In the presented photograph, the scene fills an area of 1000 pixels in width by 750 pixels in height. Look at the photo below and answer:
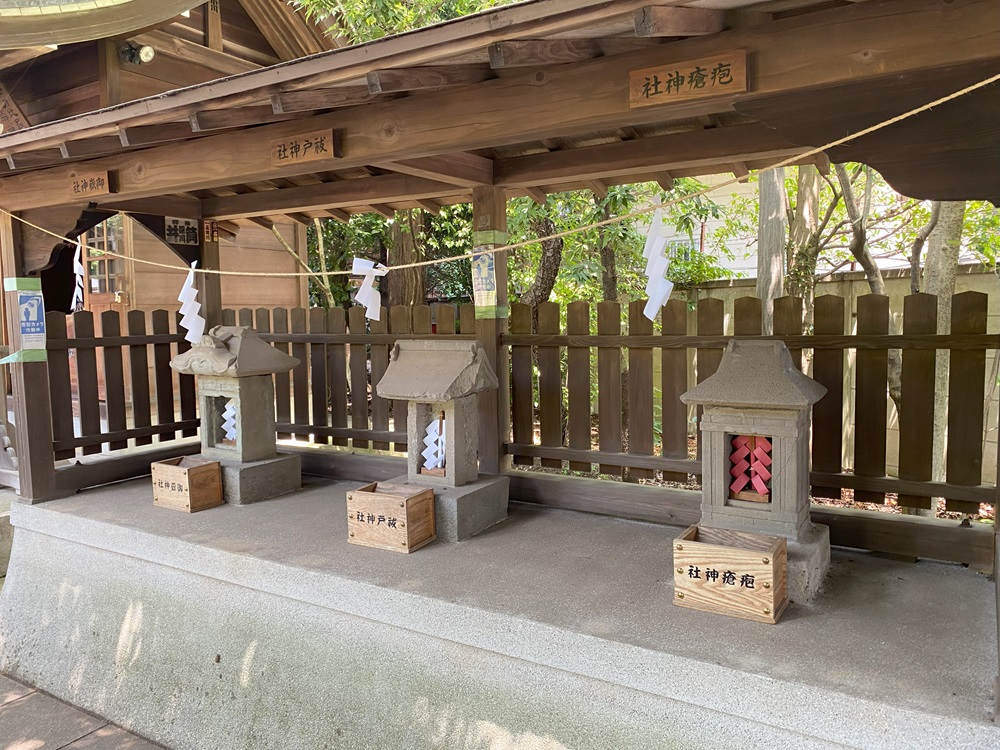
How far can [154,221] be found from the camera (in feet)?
20.1

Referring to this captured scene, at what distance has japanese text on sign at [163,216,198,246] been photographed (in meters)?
6.21

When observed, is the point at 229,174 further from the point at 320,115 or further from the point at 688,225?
the point at 688,225

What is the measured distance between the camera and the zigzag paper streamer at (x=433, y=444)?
4.40 m

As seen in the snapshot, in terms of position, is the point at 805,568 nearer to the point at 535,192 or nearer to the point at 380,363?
the point at 535,192

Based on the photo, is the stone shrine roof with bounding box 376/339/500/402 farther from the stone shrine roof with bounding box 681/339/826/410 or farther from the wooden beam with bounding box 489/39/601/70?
the wooden beam with bounding box 489/39/601/70

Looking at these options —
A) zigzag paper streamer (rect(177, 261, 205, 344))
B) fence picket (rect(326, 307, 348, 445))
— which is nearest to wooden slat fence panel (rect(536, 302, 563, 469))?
fence picket (rect(326, 307, 348, 445))

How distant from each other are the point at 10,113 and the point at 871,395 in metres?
7.70

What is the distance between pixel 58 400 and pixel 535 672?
455 centimetres

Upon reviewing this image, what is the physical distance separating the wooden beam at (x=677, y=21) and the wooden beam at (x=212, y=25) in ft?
20.2

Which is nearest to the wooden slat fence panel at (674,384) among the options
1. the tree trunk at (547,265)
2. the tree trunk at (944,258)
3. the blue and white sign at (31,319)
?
the tree trunk at (944,258)

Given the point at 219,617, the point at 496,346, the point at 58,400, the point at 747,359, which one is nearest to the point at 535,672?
the point at 747,359

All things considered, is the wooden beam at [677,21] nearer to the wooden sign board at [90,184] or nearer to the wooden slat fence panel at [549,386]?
the wooden slat fence panel at [549,386]

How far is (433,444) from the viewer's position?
4402mm

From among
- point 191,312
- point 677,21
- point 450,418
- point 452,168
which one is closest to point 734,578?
point 450,418
